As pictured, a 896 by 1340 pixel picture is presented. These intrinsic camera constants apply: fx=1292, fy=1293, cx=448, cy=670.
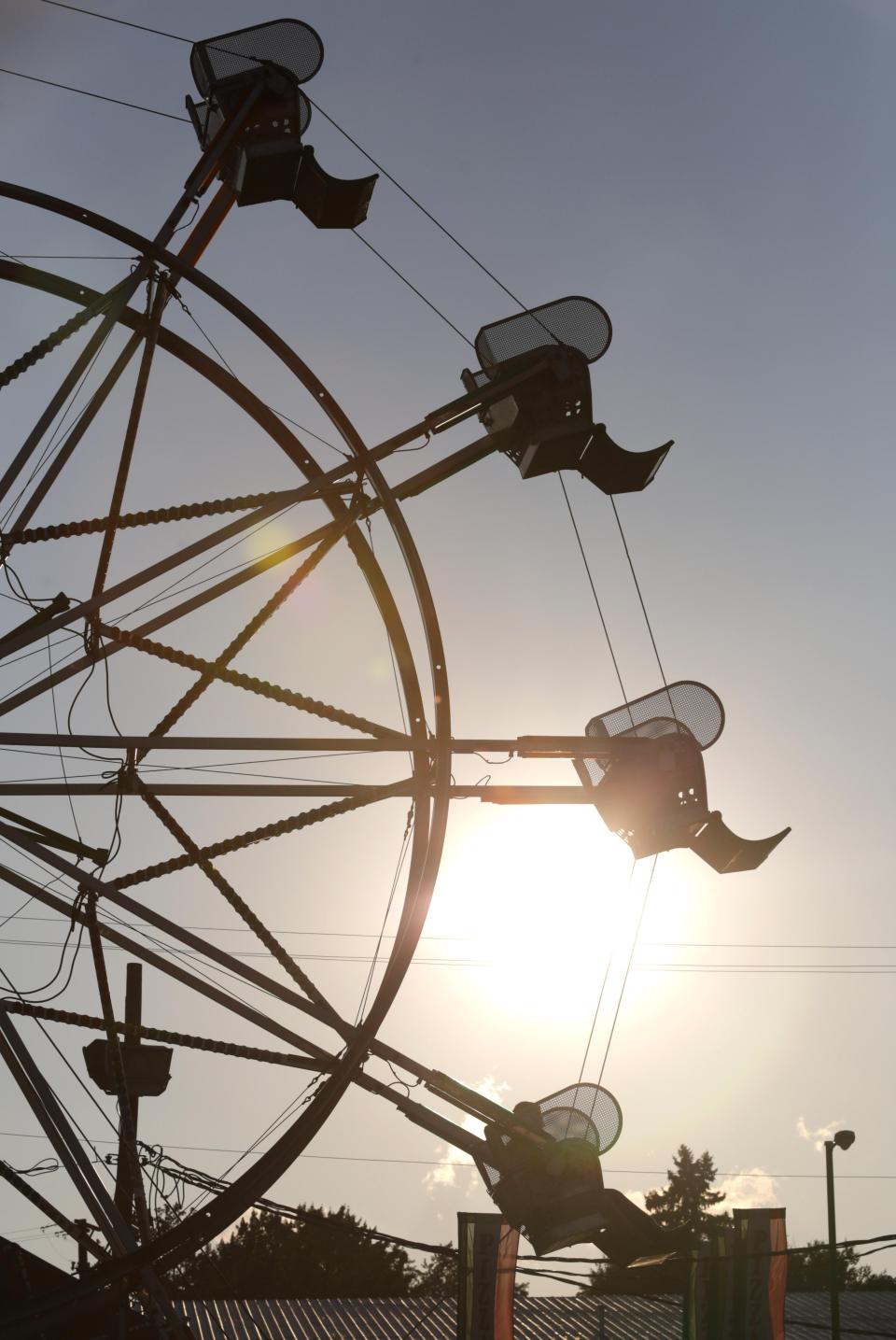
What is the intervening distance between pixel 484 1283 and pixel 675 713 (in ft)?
40.0

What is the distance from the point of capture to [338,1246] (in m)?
72.2

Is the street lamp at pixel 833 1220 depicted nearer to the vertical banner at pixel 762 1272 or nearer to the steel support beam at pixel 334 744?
the vertical banner at pixel 762 1272

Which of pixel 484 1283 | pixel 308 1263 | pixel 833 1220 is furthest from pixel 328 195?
pixel 308 1263

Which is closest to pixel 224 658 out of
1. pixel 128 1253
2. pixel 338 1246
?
pixel 128 1253

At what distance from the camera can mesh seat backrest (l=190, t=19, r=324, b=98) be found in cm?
1297

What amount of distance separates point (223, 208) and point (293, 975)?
7.55m

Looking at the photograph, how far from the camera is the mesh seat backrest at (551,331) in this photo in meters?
13.6

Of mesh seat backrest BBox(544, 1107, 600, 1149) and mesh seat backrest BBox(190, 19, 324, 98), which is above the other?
mesh seat backrest BBox(190, 19, 324, 98)

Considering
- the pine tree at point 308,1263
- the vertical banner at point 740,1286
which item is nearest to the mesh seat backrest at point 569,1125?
the vertical banner at point 740,1286

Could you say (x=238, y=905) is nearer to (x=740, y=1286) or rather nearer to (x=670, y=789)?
(x=670, y=789)

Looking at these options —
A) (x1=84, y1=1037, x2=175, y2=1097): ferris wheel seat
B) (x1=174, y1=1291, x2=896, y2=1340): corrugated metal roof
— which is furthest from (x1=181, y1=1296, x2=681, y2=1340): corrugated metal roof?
(x1=84, y1=1037, x2=175, y2=1097): ferris wheel seat

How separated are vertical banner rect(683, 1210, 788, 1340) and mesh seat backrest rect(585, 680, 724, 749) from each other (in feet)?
38.3

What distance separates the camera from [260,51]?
13.1 metres

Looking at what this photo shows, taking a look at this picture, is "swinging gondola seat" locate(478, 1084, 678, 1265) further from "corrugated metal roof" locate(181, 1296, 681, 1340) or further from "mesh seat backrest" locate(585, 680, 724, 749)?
"corrugated metal roof" locate(181, 1296, 681, 1340)
